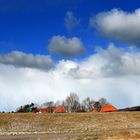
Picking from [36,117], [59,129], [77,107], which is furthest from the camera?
[77,107]

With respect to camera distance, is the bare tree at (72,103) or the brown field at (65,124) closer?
the brown field at (65,124)

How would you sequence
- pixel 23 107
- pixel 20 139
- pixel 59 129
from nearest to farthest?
pixel 20 139 < pixel 59 129 < pixel 23 107

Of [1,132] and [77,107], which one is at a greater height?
[77,107]

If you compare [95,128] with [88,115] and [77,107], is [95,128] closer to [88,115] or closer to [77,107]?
[88,115]

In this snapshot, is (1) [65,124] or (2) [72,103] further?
(2) [72,103]

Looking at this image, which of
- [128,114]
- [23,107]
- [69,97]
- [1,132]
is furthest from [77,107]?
[1,132]

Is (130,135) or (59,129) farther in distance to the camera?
(59,129)

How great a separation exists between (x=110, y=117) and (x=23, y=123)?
65.5ft

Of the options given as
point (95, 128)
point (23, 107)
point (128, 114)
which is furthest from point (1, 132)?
point (23, 107)

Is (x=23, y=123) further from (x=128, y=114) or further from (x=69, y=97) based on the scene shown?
(x=69, y=97)

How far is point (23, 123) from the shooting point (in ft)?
215

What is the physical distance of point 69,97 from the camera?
19888 cm

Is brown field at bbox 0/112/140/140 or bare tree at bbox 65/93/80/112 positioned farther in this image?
bare tree at bbox 65/93/80/112

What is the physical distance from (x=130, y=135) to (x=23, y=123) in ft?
76.3
